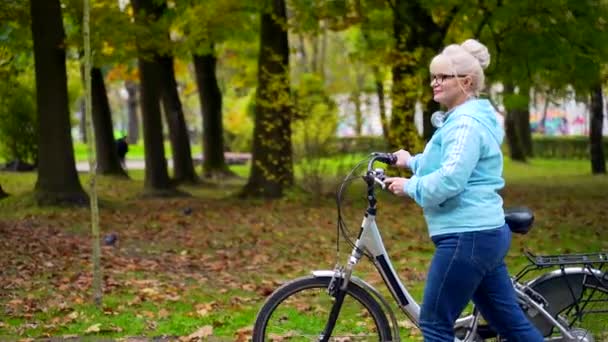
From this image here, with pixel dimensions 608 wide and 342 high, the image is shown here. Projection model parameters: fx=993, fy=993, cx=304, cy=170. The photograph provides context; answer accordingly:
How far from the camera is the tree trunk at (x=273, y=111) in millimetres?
19391

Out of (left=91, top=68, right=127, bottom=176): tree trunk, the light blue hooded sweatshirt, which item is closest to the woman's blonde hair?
the light blue hooded sweatshirt

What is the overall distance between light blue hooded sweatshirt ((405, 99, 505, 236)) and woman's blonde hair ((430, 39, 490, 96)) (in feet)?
0.43

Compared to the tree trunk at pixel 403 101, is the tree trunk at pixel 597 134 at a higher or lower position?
lower

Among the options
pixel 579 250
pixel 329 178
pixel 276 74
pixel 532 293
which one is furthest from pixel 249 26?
pixel 532 293

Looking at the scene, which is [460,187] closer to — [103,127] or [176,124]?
[176,124]

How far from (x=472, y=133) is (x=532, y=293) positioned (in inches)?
47.7

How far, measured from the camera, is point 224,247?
12.9 m

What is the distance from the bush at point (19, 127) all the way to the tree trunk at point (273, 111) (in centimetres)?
1111

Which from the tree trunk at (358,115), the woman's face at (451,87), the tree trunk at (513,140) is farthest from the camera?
the tree trunk at (513,140)

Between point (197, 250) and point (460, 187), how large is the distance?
27.8ft

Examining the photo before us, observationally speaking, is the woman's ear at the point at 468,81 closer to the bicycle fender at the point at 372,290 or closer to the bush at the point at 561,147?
the bicycle fender at the point at 372,290

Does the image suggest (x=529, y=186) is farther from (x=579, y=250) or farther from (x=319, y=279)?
(x=319, y=279)

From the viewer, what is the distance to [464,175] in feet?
14.6

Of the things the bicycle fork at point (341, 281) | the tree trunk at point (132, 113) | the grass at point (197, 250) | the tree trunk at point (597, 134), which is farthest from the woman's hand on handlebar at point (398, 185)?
the tree trunk at point (132, 113)
